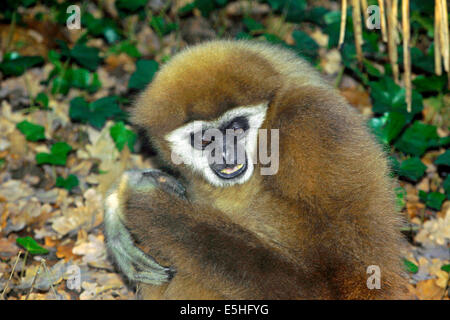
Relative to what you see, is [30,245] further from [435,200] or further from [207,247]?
[435,200]

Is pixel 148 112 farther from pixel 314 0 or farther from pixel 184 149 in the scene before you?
pixel 314 0

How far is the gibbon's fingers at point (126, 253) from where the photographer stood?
3906 millimetres

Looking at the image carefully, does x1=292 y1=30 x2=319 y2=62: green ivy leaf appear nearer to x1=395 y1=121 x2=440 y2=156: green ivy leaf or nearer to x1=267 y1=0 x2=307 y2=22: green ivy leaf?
x1=267 y1=0 x2=307 y2=22: green ivy leaf

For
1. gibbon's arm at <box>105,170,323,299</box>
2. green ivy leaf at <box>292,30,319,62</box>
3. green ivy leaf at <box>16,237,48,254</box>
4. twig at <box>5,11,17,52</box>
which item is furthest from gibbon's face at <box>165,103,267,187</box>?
twig at <box>5,11,17,52</box>

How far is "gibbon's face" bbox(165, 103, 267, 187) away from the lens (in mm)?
3764

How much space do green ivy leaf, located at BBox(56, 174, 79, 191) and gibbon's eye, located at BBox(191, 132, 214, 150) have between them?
218 cm

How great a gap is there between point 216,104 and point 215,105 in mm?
11

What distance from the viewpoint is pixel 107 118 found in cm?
656

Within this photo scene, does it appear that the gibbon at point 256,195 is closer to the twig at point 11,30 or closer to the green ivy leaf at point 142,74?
the green ivy leaf at point 142,74

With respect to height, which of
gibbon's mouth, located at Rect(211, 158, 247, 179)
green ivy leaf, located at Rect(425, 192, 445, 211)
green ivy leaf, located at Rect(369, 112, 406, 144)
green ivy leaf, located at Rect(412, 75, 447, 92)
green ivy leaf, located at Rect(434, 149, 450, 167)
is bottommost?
green ivy leaf, located at Rect(425, 192, 445, 211)

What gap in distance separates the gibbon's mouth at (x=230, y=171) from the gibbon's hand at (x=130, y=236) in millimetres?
306

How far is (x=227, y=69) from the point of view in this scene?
3.72 metres

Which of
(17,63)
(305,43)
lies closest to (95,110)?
(17,63)

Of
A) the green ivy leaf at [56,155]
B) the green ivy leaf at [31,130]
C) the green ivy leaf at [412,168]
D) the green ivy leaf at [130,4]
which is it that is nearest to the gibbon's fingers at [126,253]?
the green ivy leaf at [56,155]
